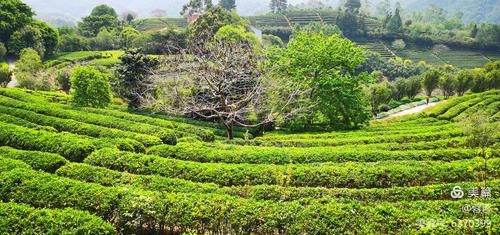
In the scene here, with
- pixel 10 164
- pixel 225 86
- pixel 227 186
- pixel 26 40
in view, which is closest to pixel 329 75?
pixel 225 86

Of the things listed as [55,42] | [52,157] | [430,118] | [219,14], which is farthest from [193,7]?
[52,157]

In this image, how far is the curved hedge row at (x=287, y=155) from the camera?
17.6 meters

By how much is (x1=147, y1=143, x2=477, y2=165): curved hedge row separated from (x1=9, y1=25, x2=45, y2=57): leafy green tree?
5926 centimetres

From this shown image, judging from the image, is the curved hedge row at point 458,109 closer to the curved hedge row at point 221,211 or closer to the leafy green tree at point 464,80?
the leafy green tree at point 464,80

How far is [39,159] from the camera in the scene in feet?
49.0

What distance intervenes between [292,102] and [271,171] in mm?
16068

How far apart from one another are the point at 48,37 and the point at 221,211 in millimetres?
72671

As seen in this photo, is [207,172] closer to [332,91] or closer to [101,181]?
[101,181]

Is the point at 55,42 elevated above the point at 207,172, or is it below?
above

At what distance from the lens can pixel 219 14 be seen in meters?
74.4

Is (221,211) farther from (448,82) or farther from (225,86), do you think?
(448,82)

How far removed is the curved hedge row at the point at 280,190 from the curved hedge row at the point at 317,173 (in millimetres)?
1122

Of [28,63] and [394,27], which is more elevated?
[394,27]

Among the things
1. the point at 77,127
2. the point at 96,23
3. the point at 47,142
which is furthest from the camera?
the point at 96,23
